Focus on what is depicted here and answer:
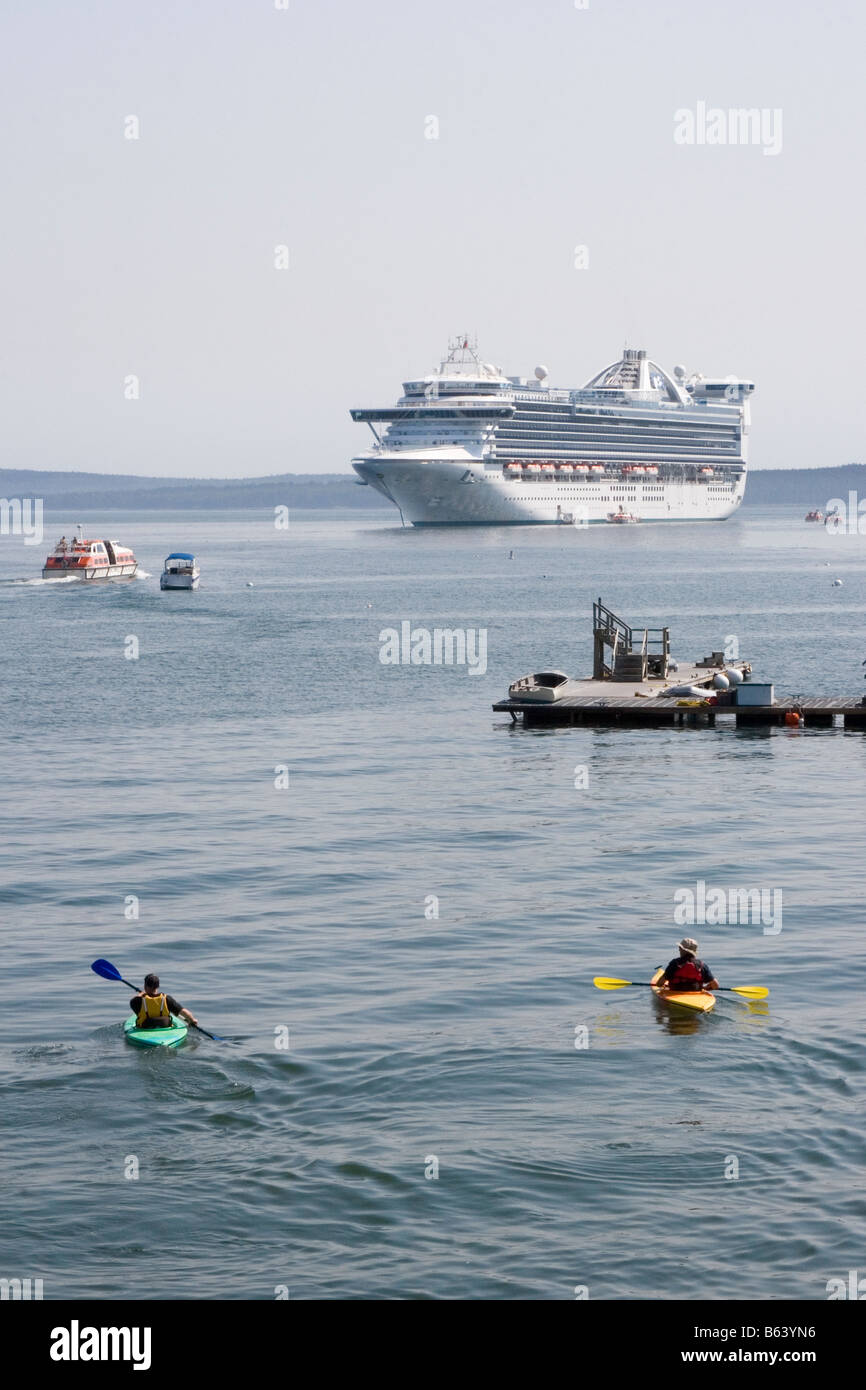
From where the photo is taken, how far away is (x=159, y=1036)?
23.4 meters

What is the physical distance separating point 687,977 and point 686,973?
62 mm

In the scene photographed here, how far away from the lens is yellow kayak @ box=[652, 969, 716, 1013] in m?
25.0

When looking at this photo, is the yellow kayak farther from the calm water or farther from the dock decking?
the dock decking

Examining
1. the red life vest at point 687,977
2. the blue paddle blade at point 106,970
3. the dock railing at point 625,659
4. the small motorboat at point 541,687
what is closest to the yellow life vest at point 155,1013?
the blue paddle blade at point 106,970

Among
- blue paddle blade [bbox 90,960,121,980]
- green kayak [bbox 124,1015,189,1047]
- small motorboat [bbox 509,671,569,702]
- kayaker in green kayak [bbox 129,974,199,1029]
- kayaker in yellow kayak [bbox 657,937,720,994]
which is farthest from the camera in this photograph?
small motorboat [bbox 509,671,569,702]

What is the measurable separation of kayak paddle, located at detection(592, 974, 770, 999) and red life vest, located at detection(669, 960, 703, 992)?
440 mm

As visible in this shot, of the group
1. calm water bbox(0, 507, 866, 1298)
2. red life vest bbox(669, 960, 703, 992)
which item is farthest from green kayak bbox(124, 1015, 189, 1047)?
red life vest bbox(669, 960, 703, 992)

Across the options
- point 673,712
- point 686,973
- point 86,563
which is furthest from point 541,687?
point 86,563

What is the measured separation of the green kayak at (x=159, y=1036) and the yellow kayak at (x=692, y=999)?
721 cm

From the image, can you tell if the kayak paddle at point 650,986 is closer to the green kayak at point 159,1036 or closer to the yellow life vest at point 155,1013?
the green kayak at point 159,1036

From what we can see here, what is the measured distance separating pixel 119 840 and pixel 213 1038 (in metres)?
15.0

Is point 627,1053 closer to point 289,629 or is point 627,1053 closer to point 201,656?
point 201,656

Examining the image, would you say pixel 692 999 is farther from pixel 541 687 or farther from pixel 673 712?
pixel 541 687

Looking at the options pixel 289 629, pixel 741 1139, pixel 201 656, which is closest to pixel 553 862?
pixel 741 1139
